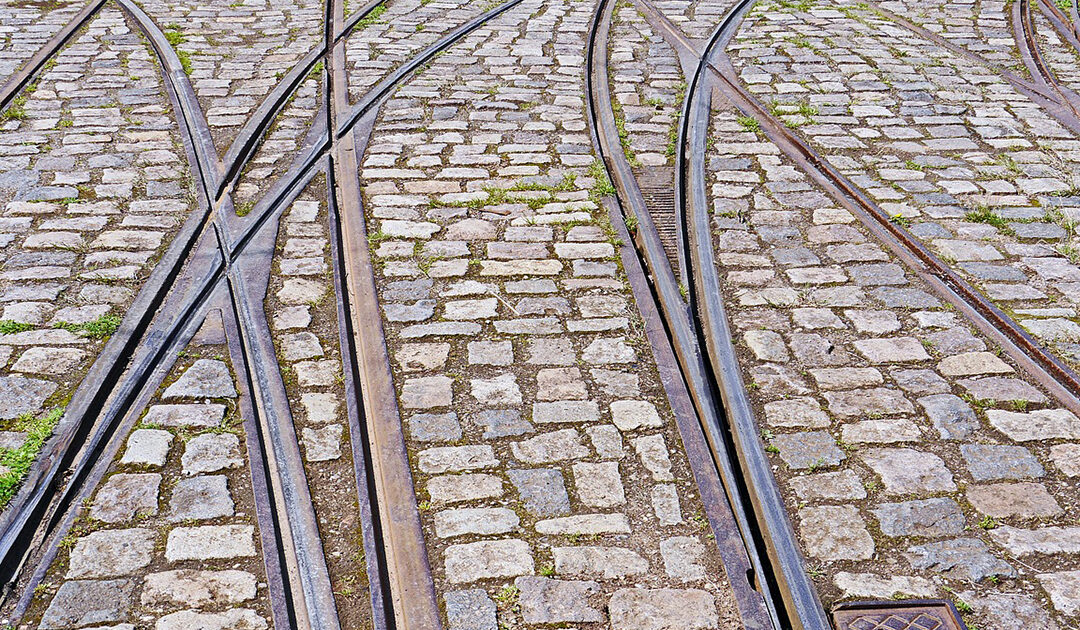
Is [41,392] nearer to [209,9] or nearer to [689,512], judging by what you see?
[689,512]

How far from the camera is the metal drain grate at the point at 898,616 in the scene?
8.50 ft

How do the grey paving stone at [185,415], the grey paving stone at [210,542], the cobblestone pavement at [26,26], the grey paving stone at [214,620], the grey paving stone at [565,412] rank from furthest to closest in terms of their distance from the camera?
the cobblestone pavement at [26,26] < the grey paving stone at [565,412] < the grey paving stone at [185,415] < the grey paving stone at [210,542] < the grey paving stone at [214,620]

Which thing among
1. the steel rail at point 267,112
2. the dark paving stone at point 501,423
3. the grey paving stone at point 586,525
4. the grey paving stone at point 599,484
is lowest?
the grey paving stone at point 586,525

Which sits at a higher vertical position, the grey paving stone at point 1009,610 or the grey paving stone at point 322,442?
the grey paving stone at point 322,442

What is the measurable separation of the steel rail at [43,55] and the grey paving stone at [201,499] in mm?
4160

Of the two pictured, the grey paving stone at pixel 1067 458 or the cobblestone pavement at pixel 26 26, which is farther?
the cobblestone pavement at pixel 26 26

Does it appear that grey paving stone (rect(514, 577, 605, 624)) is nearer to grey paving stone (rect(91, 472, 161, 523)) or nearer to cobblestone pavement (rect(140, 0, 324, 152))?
grey paving stone (rect(91, 472, 161, 523))

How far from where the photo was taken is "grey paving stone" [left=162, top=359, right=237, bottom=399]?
3.40 m

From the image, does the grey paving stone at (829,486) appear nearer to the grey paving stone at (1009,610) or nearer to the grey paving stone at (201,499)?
the grey paving stone at (1009,610)

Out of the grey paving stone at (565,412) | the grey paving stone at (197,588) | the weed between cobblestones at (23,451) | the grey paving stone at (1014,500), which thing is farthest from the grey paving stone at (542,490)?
the weed between cobblestones at (23,451)

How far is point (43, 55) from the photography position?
687cm

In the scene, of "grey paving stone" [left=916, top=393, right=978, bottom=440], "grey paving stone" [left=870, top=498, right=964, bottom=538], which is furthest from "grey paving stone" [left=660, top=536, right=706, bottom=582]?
"grey paving stone" [left=916, top=393, right=978, bottom=440]

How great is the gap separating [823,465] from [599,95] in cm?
378

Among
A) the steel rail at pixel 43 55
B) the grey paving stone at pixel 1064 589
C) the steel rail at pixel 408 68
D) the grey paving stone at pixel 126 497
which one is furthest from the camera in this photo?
the steel rail at pixel 43 55
